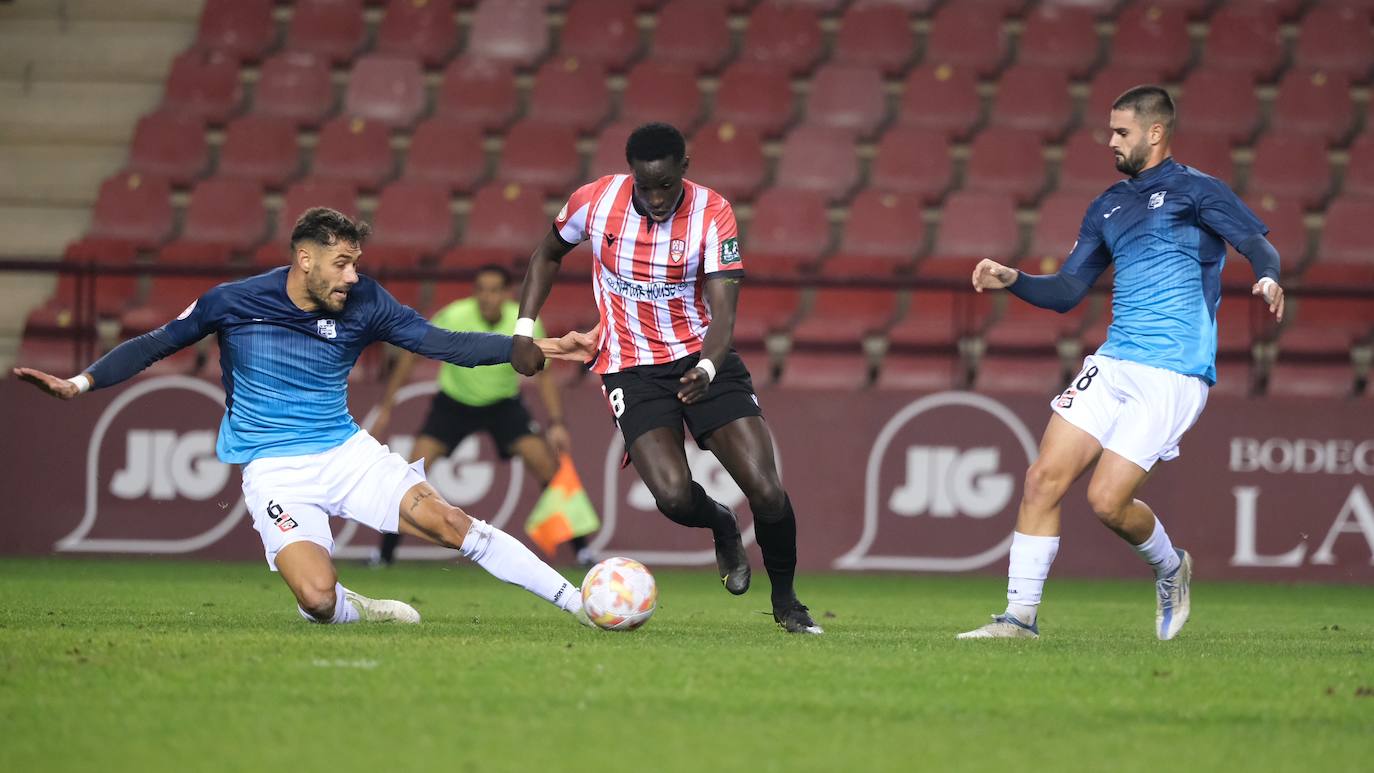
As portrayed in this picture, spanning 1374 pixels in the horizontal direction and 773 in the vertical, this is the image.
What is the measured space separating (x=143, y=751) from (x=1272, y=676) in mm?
3964

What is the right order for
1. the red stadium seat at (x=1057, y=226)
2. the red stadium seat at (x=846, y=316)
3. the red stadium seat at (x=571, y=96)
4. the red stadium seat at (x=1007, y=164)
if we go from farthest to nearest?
the red stadium seat at (x=571, y=96) → the red stadium seat at (x=1007, y=164) → the red stadium seat at (x=1057, y=226) → the red stadium seat at (x=846, y=316)

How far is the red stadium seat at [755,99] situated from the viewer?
1691cm

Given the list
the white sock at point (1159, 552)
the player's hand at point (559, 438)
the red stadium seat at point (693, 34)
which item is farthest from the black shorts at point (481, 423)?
the red stadium seat at point (693, 34)

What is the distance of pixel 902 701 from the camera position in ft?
17.9

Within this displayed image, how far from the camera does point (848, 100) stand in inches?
666

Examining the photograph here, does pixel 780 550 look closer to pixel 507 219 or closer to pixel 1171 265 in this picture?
pixel 1171 265

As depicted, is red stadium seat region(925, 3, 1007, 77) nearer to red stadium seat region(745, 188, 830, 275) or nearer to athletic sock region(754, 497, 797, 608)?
red stadium seat region(745, 188, 830, 275)

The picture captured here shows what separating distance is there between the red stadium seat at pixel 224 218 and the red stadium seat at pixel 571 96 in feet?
9.51

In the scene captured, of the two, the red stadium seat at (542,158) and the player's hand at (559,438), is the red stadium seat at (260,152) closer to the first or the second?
the red stadium seat at (542,158)

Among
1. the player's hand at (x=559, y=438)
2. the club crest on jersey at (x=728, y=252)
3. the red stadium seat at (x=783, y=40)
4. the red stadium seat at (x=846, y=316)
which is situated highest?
the red stadium seat at (x=783, y=40)

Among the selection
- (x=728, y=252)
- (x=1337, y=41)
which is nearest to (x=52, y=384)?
(x=728, y=252)

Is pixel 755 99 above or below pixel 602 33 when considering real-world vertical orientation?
below

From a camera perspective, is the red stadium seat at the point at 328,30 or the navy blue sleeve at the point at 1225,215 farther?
the red stadium seat at the point at 328,30

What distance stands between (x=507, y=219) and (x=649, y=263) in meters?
8.49
